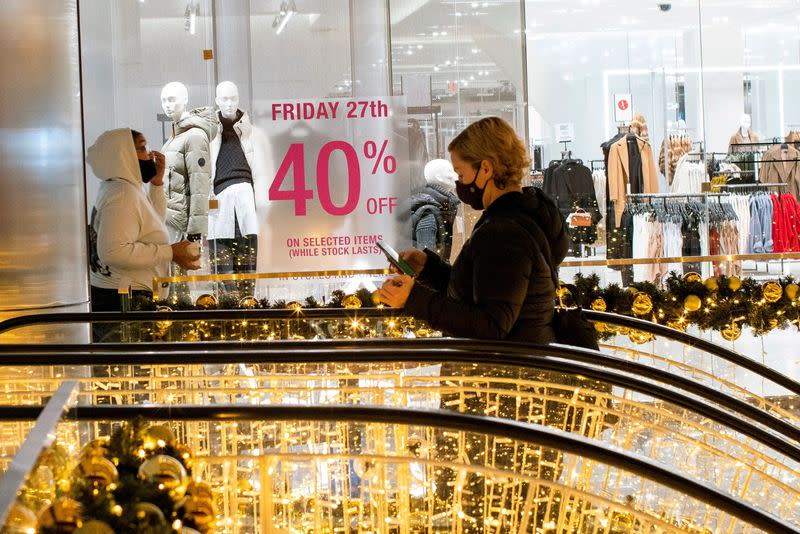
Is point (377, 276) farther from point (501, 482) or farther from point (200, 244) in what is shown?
point (501, 482)

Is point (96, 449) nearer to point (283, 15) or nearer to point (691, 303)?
point (691, 303)

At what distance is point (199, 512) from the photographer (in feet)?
5.84

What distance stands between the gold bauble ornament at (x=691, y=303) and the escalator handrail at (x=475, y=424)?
424 cm

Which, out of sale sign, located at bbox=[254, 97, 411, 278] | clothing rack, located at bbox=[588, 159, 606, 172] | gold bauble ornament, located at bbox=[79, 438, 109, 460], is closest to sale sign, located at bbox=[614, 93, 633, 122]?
clothing rack, located at bbox=[588, 159, 606, 172]

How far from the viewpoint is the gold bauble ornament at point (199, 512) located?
1775mm

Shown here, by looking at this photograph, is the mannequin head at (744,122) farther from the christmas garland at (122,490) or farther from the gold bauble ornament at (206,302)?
the christmas garland at (122,490)

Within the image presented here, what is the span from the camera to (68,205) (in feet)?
16.9

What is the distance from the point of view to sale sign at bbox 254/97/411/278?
6.65 meters

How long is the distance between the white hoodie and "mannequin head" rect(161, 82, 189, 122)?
1191 millimetres

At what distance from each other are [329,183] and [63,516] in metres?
5.27

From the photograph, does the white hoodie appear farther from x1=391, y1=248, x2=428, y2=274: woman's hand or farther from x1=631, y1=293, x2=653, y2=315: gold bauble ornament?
x1=631, y1=293, x2=653, y2=315: gold bauble ornament

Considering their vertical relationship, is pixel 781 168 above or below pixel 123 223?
above

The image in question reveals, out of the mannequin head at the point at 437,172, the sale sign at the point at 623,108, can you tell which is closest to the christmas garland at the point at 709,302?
the mannequin head at the point at 437,172

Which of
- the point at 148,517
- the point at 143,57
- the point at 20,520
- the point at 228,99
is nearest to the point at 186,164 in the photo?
the point at 228,99
